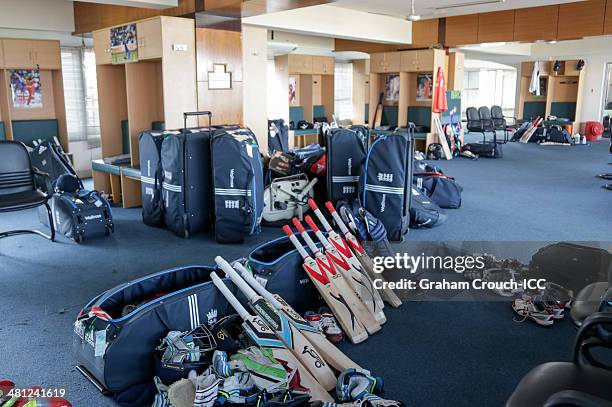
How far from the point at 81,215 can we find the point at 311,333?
3080 millimetres

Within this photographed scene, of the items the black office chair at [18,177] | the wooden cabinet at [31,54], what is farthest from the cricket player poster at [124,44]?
the wooden cabinet at [31,54]

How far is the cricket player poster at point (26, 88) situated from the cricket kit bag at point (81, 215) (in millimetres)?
3325

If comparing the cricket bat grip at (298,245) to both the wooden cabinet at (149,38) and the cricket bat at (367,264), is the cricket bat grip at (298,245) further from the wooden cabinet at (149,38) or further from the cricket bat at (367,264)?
the wooden cabinet at (149,38)

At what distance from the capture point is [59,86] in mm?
7895

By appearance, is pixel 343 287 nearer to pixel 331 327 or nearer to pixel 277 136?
pixel 331 327

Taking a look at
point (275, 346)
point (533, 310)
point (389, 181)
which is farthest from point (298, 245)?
point (389, 181)

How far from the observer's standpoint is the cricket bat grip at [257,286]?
2.81 meters

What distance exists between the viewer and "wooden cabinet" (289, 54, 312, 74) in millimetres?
11391

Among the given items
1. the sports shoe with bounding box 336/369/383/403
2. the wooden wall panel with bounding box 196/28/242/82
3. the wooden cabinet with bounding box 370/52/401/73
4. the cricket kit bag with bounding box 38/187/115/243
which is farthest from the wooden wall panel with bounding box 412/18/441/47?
the sports shoe with bounding box 336/369/383/403

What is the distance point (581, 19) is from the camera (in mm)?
8469

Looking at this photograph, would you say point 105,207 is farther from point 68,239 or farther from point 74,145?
point 74,145

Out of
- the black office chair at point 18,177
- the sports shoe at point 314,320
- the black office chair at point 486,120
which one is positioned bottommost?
the sports shoe at point 314,320

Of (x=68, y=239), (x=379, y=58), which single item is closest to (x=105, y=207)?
(x=68, y=239)

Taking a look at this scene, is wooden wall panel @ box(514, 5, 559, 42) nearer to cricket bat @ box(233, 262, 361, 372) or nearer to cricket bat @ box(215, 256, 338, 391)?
cricket bat @ box(233, 262, 361, 372)
